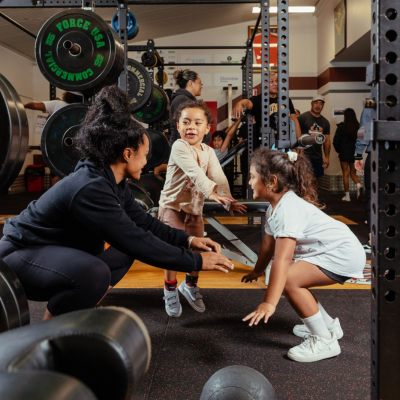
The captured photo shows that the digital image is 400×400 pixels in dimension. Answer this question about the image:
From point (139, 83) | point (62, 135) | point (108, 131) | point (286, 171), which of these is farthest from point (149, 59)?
point (108, 131)

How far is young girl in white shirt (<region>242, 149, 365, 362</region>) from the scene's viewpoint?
1511mm

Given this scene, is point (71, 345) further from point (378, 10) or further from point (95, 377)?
point (378, 10)

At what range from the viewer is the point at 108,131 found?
1354 millimetres

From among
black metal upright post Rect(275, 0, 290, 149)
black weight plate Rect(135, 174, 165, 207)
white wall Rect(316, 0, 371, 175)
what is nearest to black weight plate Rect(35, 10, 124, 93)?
black metal upright post Rect(275, 0, 290, 149)

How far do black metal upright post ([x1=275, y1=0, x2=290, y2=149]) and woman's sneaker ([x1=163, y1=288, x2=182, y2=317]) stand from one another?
3.48ft

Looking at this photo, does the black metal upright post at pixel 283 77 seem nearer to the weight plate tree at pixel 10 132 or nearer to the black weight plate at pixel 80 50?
the black weight plate at pixel 80 50

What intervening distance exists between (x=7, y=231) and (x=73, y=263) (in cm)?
31

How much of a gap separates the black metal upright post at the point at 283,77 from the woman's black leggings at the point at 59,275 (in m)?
1.46

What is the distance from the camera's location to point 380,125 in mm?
816

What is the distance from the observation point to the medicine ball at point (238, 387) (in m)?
1.02

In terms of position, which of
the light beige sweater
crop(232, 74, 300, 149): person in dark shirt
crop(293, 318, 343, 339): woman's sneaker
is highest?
crop(232, 74, 300, 149): person in dark shirt

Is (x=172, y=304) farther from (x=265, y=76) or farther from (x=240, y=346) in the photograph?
(x=265, y=76)

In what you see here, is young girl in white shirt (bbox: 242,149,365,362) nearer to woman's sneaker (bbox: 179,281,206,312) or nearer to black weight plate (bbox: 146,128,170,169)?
woman's sneaker (bbox: 179,281,206,312)

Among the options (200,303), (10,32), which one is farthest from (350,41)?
(200,303)
